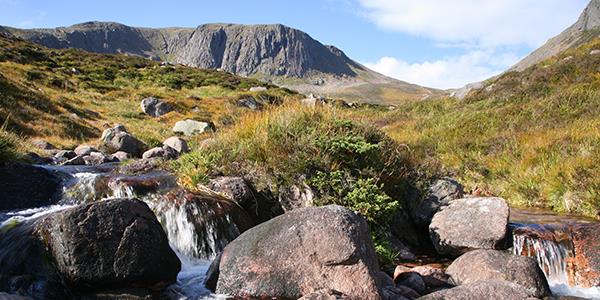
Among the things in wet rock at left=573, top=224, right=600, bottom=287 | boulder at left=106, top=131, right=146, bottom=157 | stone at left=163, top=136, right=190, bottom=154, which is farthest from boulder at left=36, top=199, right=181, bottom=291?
boulder at left=106, top=131, right=146, bottom=157

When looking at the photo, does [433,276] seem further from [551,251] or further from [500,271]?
[551,251]

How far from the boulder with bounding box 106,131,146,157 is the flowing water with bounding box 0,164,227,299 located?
890 cm

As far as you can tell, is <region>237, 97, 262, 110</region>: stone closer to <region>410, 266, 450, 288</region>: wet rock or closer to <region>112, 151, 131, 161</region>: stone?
<region>112, 151, 131, 161</region>: stone

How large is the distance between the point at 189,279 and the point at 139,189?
2783 mm

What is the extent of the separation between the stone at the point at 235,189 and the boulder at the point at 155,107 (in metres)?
26.7

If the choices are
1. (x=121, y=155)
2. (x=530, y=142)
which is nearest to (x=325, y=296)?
(x=530, y=142)

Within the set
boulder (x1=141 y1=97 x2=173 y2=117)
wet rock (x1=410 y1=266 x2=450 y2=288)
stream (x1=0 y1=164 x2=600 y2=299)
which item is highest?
boulder (x1=141 y1=97 x2=173 y2=117)

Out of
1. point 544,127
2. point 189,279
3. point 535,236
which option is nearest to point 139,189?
point 189,279

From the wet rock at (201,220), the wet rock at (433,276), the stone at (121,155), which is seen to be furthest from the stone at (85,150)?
the wet rock at (433,276)

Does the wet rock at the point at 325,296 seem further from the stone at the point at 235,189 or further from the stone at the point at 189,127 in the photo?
the stone at the point at 189,127

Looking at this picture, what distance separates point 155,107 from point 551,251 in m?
30.6

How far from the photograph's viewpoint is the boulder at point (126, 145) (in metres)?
19.0

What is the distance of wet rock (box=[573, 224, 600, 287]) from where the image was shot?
764 cm

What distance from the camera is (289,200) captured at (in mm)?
8414
